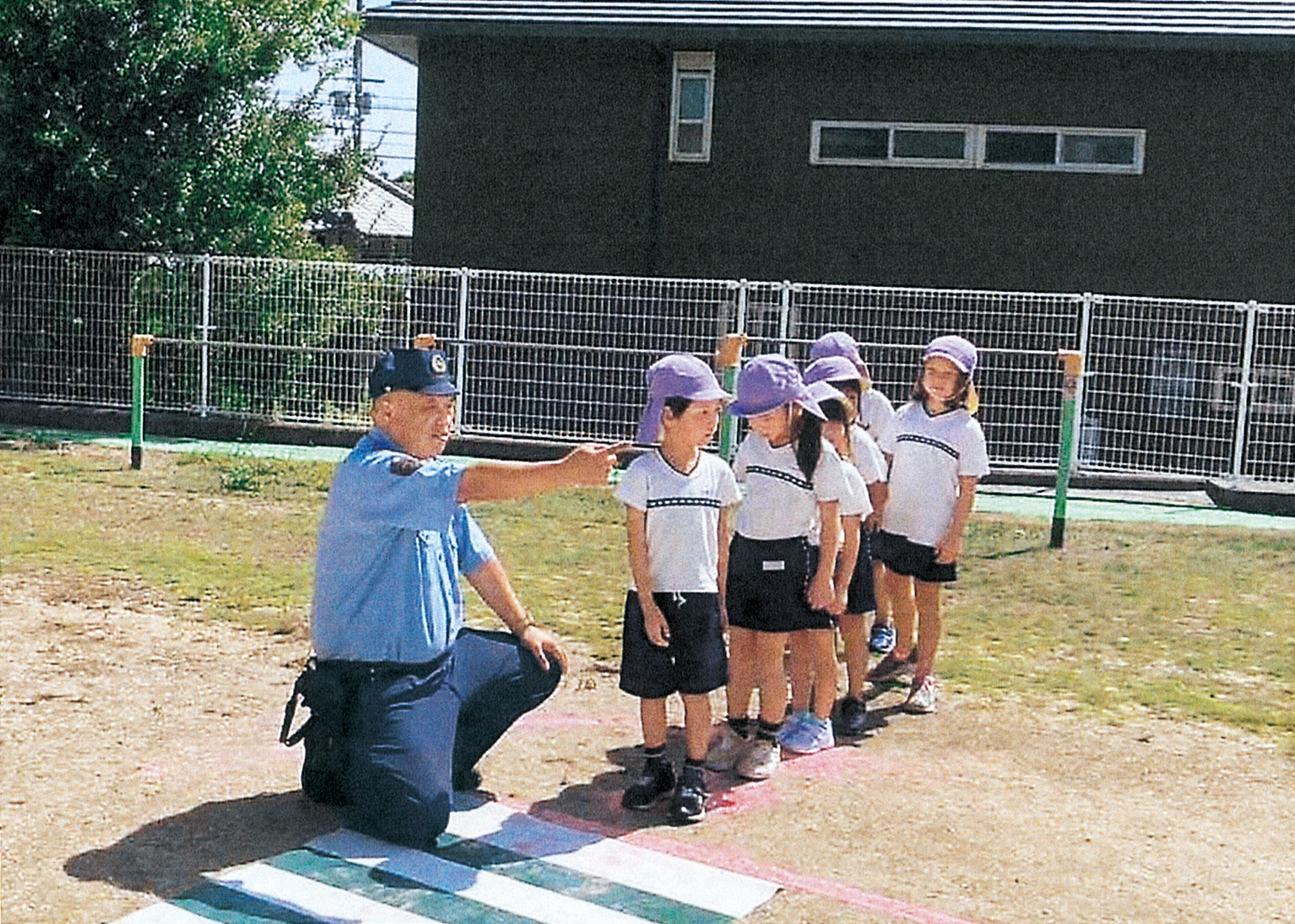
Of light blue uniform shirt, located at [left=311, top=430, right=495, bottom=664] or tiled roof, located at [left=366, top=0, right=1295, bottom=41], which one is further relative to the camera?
tiled roof, located at [left=366, top=0, right=1295, bottom=41]

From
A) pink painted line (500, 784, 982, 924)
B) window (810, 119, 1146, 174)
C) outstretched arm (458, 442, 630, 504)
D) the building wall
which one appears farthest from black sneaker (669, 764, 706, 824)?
window (810, 119, 1146, 174)

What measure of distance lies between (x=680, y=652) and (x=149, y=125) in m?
13.4

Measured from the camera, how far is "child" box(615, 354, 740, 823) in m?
5.04

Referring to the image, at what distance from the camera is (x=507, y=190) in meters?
18.7

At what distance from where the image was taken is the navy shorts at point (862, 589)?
628 centimetres

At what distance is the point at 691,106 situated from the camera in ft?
59.8

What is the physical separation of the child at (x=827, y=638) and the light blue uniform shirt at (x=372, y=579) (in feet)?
4.89

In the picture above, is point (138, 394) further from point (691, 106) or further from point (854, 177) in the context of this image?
point (854, 177)

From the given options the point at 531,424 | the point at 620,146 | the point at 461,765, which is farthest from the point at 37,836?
the point at 620,146

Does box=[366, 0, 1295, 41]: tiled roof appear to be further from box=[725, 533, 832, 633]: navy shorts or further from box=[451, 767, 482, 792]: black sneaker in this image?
box=[451, 767, 482, 792]: black sneaker

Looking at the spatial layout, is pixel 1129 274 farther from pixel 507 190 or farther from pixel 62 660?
pixel 62 660

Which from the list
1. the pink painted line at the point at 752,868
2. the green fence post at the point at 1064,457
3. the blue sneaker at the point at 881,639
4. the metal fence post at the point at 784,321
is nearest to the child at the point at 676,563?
the pink painted line at the point at 752,868

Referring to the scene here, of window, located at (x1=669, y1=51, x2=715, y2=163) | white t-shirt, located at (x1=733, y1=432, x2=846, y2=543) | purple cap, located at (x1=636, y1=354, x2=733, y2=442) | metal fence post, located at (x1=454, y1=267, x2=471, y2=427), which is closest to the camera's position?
purple cap, located at (x1=636, y1=354, x2=733, y2=442)

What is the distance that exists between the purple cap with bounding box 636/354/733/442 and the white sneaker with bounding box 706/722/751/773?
1.21 m
